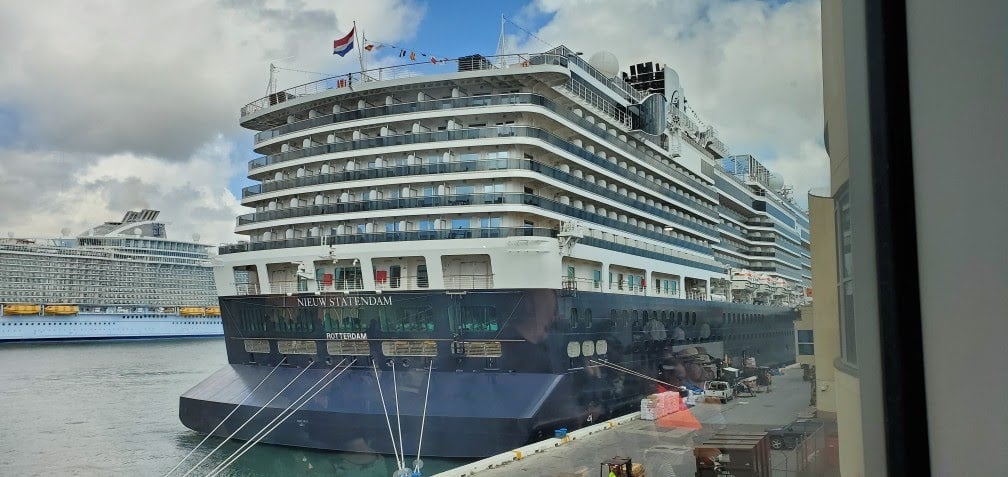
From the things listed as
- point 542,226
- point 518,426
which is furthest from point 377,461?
point 542,226

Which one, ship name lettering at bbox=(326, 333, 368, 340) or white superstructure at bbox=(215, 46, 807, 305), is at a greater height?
white superstructure at bbox=(215, 46, 807, 305)

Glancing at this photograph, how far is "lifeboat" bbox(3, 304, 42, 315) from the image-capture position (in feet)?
117

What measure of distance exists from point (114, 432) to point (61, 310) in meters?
29.0

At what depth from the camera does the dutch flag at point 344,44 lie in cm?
991

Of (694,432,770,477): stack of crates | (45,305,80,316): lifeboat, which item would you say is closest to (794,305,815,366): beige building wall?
(694,432,770,477): stack of crates

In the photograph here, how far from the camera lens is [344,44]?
9.95m

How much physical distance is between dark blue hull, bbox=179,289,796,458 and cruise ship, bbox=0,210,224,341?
2655 centimetres

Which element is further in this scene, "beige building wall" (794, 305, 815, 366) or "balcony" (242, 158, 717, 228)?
"balcony" (242, 158, 717, 228)

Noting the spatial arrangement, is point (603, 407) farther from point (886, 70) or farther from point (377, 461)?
point (886, 70)

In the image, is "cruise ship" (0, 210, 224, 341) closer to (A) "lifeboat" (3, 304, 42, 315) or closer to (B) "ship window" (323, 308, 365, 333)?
(A) "lifeboat" (3, 304, 42, 315)

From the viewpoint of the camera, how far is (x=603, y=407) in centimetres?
953

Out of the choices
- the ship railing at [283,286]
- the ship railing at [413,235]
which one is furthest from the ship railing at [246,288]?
the ship railing at [413,235]

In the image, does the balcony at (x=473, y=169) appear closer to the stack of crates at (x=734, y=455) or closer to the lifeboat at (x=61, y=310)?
the stack of crates at (x=734, y=455)

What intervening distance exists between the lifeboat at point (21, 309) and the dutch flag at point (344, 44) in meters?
34.3
